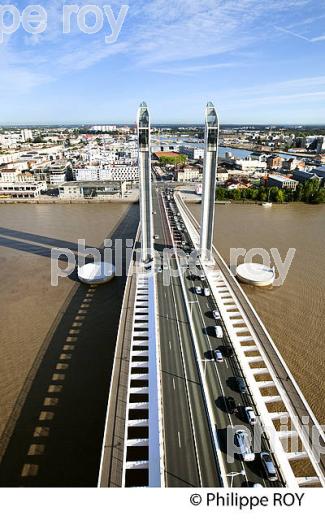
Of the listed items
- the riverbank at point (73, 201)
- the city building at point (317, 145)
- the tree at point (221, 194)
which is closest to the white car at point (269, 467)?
the riverbank at point (73, 201)

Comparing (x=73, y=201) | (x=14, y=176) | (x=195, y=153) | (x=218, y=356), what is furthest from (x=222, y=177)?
(x=218, y=356)

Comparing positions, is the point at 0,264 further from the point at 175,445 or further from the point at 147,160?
the point at 175,445

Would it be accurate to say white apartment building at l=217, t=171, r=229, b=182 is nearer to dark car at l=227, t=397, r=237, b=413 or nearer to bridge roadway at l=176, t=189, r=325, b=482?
bridge roadway at l=176, t=189, r=325, b=482

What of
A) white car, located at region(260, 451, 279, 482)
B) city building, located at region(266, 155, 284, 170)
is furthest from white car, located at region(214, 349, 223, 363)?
city building, located at region(266, 155, 284, 170)

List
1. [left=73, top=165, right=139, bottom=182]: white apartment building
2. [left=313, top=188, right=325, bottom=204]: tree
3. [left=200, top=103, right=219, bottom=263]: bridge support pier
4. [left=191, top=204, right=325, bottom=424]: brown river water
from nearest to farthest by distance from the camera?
1. [left=191, top=204, right=325, bottom=424]: brown river water
2. [left=200, top=103, right=219, bottom=263]: bridge support pier
3. [left=313, top=188, right=325, bottom=204]: tree
4. [left=73, top=165, right=139, bottom=182]: white apartment building

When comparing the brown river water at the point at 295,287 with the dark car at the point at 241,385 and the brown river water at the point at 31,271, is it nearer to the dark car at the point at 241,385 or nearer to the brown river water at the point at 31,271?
the dark car at the point at 241,385

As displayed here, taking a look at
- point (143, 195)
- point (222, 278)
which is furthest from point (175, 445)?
point (143, 195)
